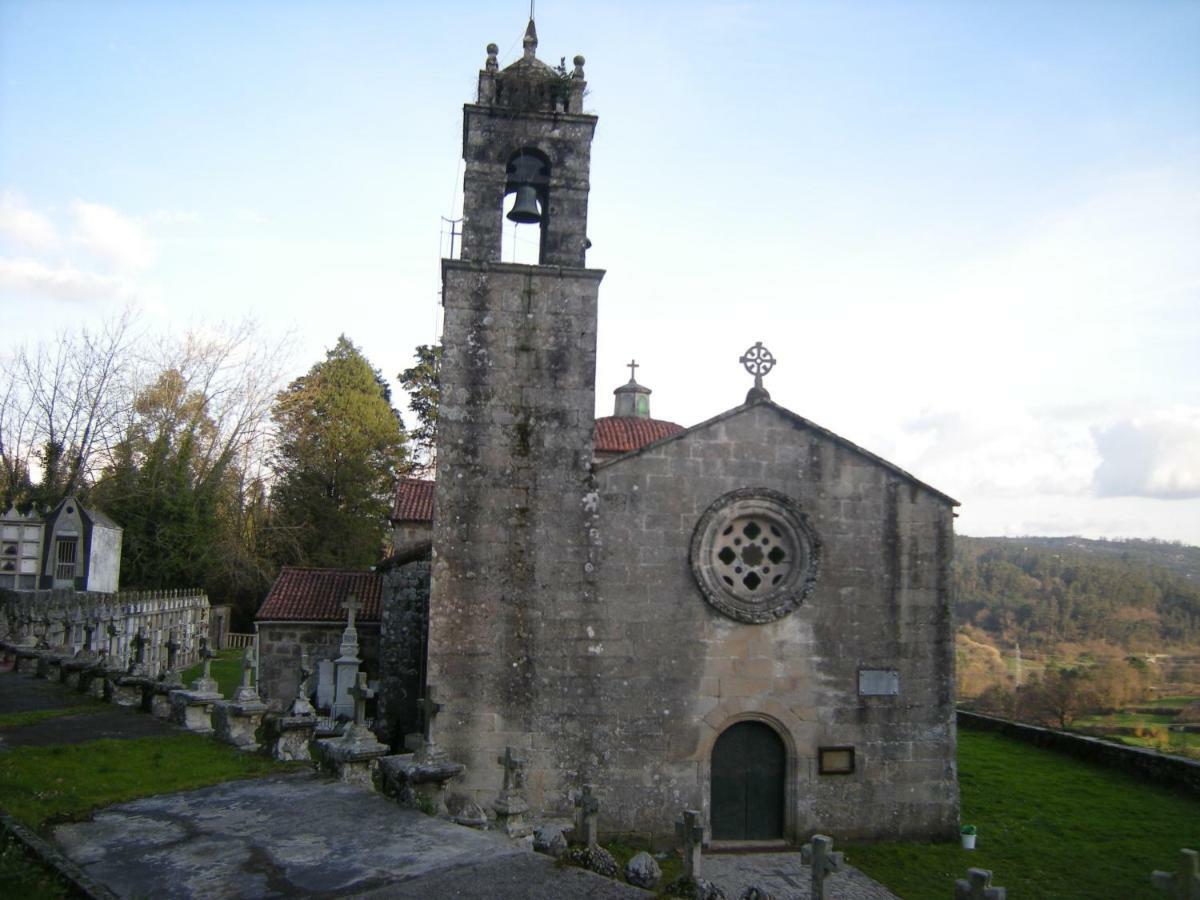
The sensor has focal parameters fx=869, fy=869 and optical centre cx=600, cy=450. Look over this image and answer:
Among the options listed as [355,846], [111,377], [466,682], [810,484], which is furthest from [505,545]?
[111,377]

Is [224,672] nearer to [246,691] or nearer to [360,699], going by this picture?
[246,691]

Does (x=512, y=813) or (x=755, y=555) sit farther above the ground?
(x=755, y=555)


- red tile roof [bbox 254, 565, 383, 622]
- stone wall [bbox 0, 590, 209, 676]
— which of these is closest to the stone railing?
red tile roof [bbox 254, 565, 383, 622]

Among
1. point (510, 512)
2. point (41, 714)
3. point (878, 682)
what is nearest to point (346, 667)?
point (41, 714)

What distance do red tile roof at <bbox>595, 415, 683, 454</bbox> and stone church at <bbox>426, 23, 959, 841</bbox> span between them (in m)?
7.64

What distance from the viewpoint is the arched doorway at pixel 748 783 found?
11461 millimetres

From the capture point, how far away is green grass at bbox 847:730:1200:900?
10.0 meters

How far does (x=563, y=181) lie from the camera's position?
1215cm

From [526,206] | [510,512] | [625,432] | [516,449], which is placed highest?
[526,206]

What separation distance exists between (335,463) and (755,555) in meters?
27.3

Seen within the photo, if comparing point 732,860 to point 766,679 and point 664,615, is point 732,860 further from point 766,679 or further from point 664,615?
point 664,615

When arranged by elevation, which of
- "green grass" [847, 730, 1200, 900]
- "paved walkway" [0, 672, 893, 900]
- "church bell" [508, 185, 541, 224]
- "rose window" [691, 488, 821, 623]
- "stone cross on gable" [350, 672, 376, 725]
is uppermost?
"church bell" [508, 185, 541, 224]

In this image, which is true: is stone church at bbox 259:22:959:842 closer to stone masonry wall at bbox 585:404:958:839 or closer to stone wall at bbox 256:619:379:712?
stone masonry wall at bbox 585:404:958:839

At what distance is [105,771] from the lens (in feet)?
25.6
